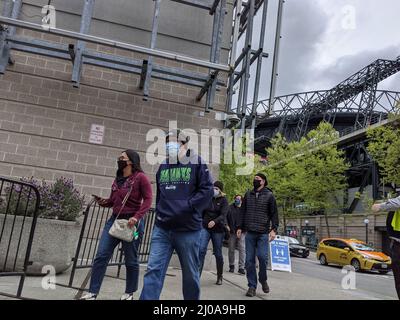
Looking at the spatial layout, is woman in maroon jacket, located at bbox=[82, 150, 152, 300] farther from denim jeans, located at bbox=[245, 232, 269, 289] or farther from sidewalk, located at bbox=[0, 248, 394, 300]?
denim jeans, located at bbox=[245, 232, 269, 289]

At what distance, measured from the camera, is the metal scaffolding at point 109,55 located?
727 centimetres

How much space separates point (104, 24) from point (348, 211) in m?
39.1

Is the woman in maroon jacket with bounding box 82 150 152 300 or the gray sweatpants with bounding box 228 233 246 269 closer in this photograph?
the woman in maroon jacket with bounding box 82 150 152 300

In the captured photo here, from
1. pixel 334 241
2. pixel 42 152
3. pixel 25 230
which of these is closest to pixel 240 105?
pixel 42 152

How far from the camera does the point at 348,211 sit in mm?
42281

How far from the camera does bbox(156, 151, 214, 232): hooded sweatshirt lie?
12.1 ft

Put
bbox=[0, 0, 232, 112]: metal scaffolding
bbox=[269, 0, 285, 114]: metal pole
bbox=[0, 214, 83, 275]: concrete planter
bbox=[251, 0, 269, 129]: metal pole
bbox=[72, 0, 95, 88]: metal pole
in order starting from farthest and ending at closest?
bbox=[251, 0, 269, 129]: metal pole, bbox=[269, 0, 285, 114]: metal pole, bbox=[72, 0, 95, 88]: metal pole, bbox=[0, 0, 232, 112]: metal scaffolding, bbox=[0, 214, 83, 275]: concrete planter

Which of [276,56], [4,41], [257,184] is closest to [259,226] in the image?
[257,184]

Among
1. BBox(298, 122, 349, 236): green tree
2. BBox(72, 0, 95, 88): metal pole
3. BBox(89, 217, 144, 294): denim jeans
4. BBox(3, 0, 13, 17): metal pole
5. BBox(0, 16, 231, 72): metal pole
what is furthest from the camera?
BBox(298, 122, 349, 236): green tree

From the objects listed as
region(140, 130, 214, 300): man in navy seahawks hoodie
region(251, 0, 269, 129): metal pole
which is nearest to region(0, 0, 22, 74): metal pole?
region(251, 0, 269, 129): metal pole

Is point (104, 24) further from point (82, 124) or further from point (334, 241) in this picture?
point (334, 241)

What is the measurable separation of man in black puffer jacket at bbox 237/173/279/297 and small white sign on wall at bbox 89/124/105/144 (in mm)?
3601
